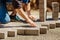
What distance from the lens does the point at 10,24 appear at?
15.4 feet

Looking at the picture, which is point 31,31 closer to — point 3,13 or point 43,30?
point 43,30

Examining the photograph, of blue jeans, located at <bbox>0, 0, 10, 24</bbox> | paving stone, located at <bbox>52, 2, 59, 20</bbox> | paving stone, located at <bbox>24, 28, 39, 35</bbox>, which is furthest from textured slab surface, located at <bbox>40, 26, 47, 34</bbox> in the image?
paving stone, located at <bbox>52, 2, 59, 20</bbox>

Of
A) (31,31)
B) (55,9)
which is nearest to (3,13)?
(31,31)

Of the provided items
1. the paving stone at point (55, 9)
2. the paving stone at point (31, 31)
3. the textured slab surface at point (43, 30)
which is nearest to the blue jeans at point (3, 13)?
the paving stone at point (31, 31)

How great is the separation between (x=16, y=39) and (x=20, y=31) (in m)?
0.31

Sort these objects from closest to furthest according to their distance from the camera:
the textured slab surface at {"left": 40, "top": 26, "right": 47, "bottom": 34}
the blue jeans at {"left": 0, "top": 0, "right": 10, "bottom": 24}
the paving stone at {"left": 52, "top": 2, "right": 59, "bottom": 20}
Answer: the textured slab surface at {"left": 40, "top": 26, "right": 47, "bottom": 34} < the blue jeans at {"left": 0, "top": 0, "right": 10, "bottom": 24} < the paving stone at {"left": 52, "top": 2, "right": 59, "bottom": 20}

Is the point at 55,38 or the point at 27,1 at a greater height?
the point at 27,1

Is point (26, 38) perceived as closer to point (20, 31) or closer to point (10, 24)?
point (20, 31)

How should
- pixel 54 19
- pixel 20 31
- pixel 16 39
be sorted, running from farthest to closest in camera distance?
pixel 54 19 → pixel 20 31 → pixel 16 39

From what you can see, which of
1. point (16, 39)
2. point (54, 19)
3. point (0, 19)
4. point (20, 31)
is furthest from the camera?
point (54, 19)

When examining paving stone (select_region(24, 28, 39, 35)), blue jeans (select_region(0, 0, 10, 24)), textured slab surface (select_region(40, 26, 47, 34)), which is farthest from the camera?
blue jeans (select_region(0, 0, 10, 24))

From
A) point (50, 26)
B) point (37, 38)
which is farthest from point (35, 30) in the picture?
point (50, 26)

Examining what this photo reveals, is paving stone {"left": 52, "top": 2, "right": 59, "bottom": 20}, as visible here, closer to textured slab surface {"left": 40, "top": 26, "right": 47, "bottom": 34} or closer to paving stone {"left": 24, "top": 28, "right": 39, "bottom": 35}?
textured slab surface {"left": 40, "top": 26, "right": 47, "bottom": 34}

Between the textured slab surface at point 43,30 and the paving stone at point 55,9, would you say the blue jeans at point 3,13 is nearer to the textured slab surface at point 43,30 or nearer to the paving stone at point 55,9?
the textured slab surface at point 43,30
